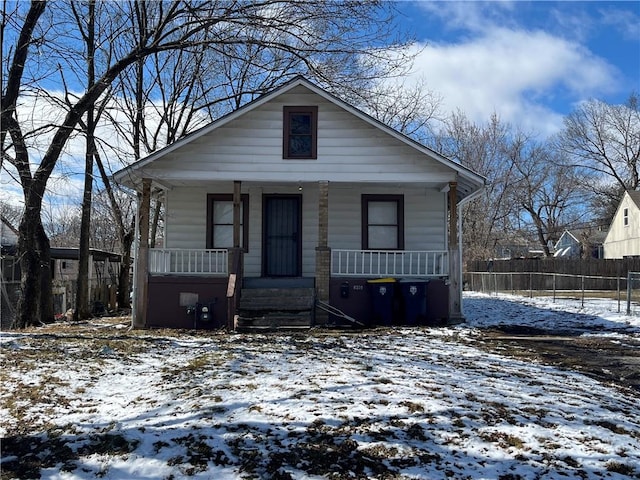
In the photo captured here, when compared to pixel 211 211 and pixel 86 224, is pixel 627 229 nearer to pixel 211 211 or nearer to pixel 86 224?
pixel 211 211

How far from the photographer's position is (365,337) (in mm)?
10570

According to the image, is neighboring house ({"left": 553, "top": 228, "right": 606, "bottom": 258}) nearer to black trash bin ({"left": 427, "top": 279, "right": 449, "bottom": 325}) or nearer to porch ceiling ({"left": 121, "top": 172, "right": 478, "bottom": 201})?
black trash bin ({"left": 427, "top": 279, "right": 449, "bottom": 325})

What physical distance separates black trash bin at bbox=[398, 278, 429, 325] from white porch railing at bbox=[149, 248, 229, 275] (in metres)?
4.25

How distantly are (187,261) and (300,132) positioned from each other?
14.9 feet

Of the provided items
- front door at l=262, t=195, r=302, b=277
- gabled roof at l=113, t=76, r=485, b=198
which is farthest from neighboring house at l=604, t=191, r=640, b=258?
front door at l=262, t=195, r=302, b=277

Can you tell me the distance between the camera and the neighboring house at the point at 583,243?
169 ft

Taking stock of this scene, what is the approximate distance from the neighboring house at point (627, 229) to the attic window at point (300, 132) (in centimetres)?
3496

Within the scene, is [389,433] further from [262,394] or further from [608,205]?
[608,205]

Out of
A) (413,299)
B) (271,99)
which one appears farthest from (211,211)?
(413,299)

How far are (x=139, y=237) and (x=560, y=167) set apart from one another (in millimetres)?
46442

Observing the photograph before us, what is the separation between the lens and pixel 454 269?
1328 centimetres

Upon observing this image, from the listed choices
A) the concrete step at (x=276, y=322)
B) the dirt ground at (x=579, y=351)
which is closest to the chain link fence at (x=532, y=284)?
the dirt ground at (x=579, y=351)

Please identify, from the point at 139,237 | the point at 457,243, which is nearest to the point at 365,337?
the point at 457,243

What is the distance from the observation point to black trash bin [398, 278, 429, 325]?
42.2 feet
